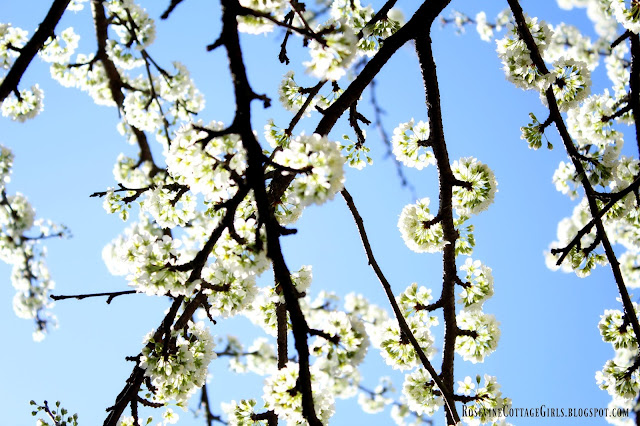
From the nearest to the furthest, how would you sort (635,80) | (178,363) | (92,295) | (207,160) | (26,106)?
(207,160), (178,363), (92,295), (635,80), (26,106)

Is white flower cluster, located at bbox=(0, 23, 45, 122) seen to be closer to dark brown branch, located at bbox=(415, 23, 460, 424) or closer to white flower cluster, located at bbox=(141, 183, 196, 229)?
white flower cluster, located at bbox=(141, 183, 196, 229)

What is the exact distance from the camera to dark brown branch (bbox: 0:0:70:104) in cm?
247

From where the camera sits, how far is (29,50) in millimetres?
2559

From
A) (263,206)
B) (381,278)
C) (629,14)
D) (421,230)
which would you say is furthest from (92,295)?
(629,14)

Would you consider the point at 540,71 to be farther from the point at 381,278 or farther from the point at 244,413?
the point at 244,413

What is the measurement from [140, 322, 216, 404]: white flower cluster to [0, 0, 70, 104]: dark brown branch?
1469mm

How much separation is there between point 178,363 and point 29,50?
183 centimetres

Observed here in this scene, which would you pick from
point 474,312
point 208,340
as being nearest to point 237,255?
point 208,340

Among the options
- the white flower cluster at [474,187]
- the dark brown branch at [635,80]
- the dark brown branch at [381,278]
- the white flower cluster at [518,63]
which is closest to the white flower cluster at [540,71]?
the white flower cluster at [518,63]

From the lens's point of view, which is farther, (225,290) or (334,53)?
(225,290)

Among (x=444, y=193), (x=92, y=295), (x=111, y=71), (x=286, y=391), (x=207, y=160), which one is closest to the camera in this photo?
(x=286, y=391)

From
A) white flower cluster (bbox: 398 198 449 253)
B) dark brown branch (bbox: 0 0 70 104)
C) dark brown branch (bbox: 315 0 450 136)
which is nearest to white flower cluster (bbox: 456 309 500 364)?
white flower cluster (bbox: 398 198 449 253)

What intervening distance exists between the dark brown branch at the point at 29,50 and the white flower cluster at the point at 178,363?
1.47 m

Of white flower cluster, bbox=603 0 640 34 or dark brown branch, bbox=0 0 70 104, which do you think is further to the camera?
white flower cluster, bbox=603 0 640 34
